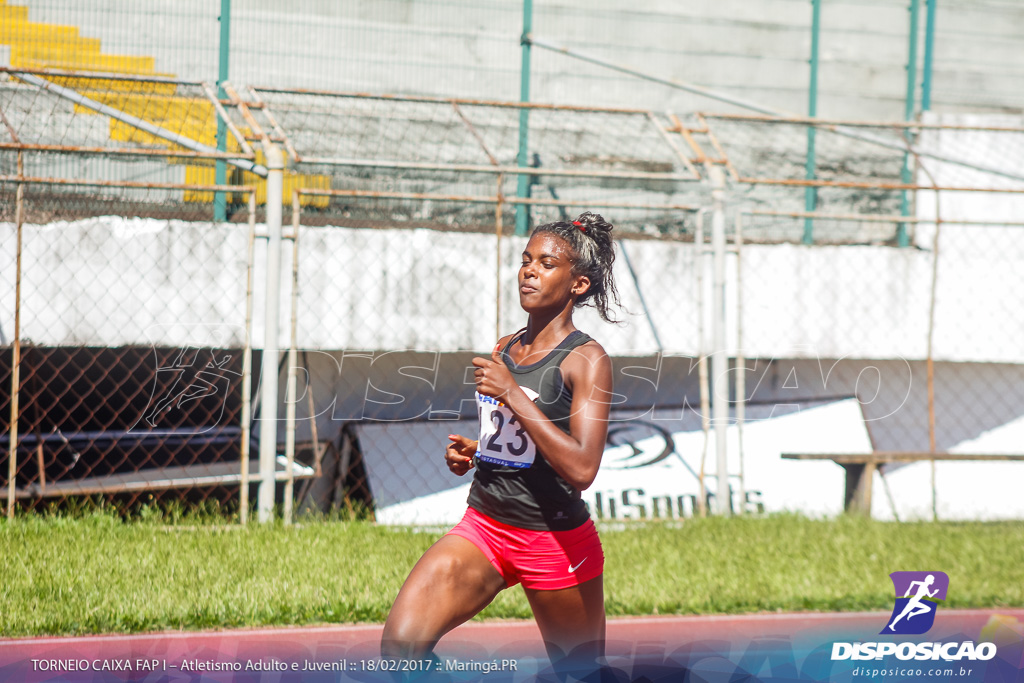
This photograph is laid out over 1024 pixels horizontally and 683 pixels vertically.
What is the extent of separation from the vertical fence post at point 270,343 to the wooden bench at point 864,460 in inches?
163

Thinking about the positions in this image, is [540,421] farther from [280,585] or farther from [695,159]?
[695,159]

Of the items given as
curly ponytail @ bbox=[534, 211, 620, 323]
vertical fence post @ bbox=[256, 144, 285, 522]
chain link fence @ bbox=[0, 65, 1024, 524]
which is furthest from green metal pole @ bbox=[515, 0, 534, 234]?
curly ponytail @ bbox=[534, 211, 620, 323]

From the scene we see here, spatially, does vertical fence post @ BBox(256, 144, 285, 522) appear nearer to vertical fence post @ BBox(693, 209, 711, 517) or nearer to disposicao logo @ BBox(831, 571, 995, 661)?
vertical fence post @ BBox(693, 209, 711, 517)

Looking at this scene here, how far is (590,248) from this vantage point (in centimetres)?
312

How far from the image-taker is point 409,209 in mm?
8930

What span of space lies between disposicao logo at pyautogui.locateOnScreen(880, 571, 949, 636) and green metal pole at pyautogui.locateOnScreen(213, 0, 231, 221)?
20.3ft

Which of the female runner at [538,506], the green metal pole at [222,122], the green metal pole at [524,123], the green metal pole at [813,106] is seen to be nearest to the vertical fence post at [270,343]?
the green metal pole at [222,122]

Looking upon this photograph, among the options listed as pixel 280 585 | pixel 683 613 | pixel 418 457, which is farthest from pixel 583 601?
pixel 418 457

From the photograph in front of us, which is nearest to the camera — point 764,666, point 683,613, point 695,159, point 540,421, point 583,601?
point 540,421

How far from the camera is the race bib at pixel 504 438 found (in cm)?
297

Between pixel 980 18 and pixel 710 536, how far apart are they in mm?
7602

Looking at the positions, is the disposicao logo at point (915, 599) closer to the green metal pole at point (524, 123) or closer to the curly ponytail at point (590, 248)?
the curly ponytail at point (590, 248)

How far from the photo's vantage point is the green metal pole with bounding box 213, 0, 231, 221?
8104 millimetres

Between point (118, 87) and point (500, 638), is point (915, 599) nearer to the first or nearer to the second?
point (500, 638)
